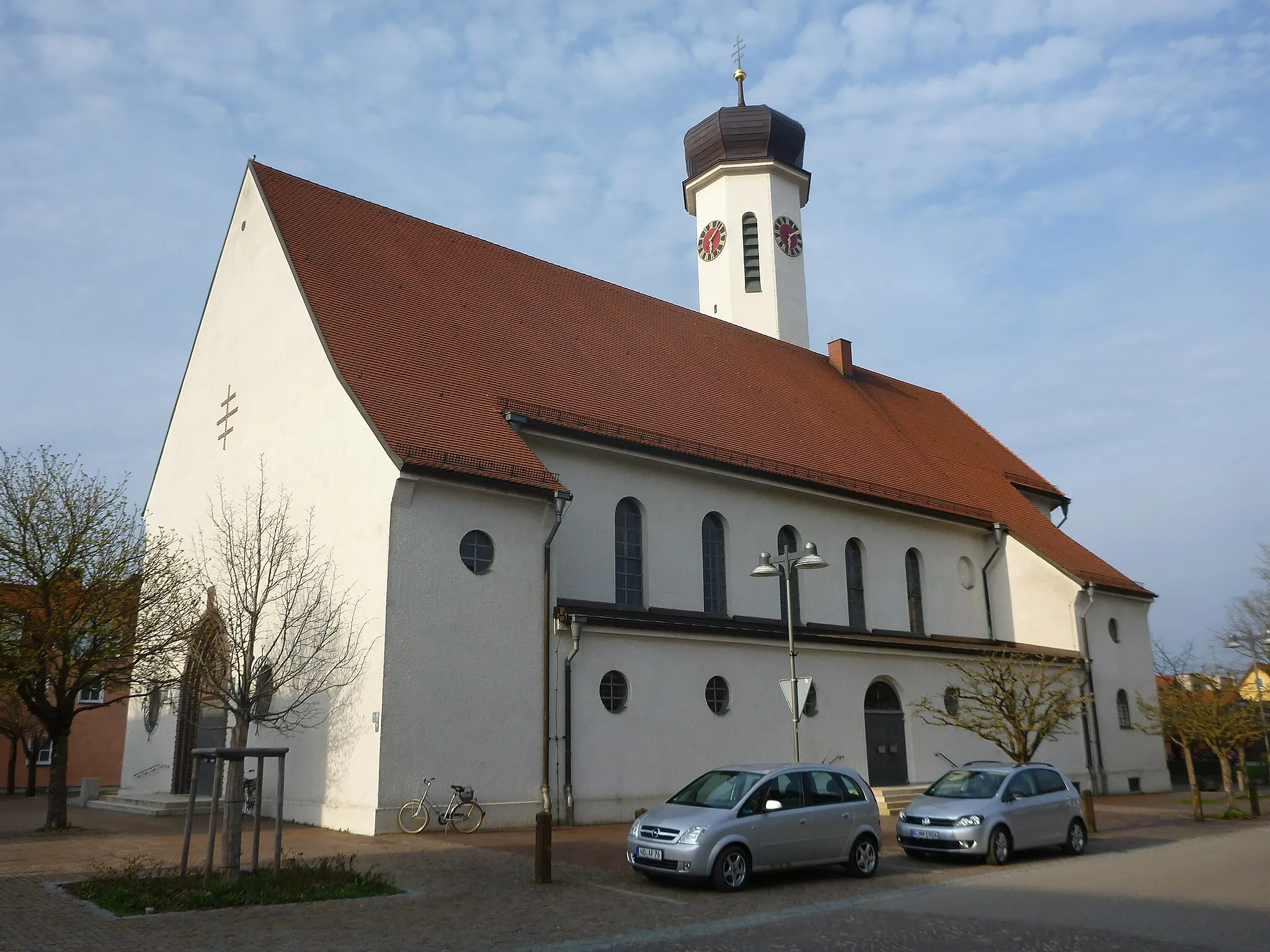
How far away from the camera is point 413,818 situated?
1551 cm

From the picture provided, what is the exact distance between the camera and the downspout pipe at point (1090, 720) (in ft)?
89.9

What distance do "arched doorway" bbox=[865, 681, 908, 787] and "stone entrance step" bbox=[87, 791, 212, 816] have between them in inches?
525

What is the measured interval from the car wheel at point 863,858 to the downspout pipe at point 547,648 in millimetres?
5525

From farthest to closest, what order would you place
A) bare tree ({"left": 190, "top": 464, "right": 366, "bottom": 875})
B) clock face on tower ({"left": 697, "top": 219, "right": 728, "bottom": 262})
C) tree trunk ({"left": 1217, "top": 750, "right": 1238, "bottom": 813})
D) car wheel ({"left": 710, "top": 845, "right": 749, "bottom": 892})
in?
clock face on tower ({"left": 697, "top": 219, "right": 728, "bottom": 262}) < tree trunk ({"left": 1217, "top": 750, "right": 1238, "bottom": 813}) < bare tree ({"left": 190, "top": 464, "right": 366, "bottom": 875}) < car wheel ({"left": 710, "top": 845, "right": 749, "bottom": 892})

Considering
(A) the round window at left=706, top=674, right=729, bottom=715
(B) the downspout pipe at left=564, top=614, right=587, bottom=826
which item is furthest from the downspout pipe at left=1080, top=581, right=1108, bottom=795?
(B) the downspout pipe at left=564, top=614, right=587, bottom=826

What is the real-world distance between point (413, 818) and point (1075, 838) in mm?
9888

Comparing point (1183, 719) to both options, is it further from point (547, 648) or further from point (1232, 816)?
point (547, 648)

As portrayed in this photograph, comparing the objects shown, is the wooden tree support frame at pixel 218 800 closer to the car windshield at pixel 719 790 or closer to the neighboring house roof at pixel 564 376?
the car windshield at pixel 719 790

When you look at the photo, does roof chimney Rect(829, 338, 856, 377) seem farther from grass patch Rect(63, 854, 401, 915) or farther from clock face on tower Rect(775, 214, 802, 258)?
grass patch Rect(63, 854, 401, 915)

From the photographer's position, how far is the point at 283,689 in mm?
18234

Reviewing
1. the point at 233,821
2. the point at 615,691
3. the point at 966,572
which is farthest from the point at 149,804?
the point at 966,572

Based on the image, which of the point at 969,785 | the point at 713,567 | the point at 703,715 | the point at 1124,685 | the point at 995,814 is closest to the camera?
the point at 995,814

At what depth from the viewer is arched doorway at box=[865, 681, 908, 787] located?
74.7 ft

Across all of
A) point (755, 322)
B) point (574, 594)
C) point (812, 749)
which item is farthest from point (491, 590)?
point (755, 322)
